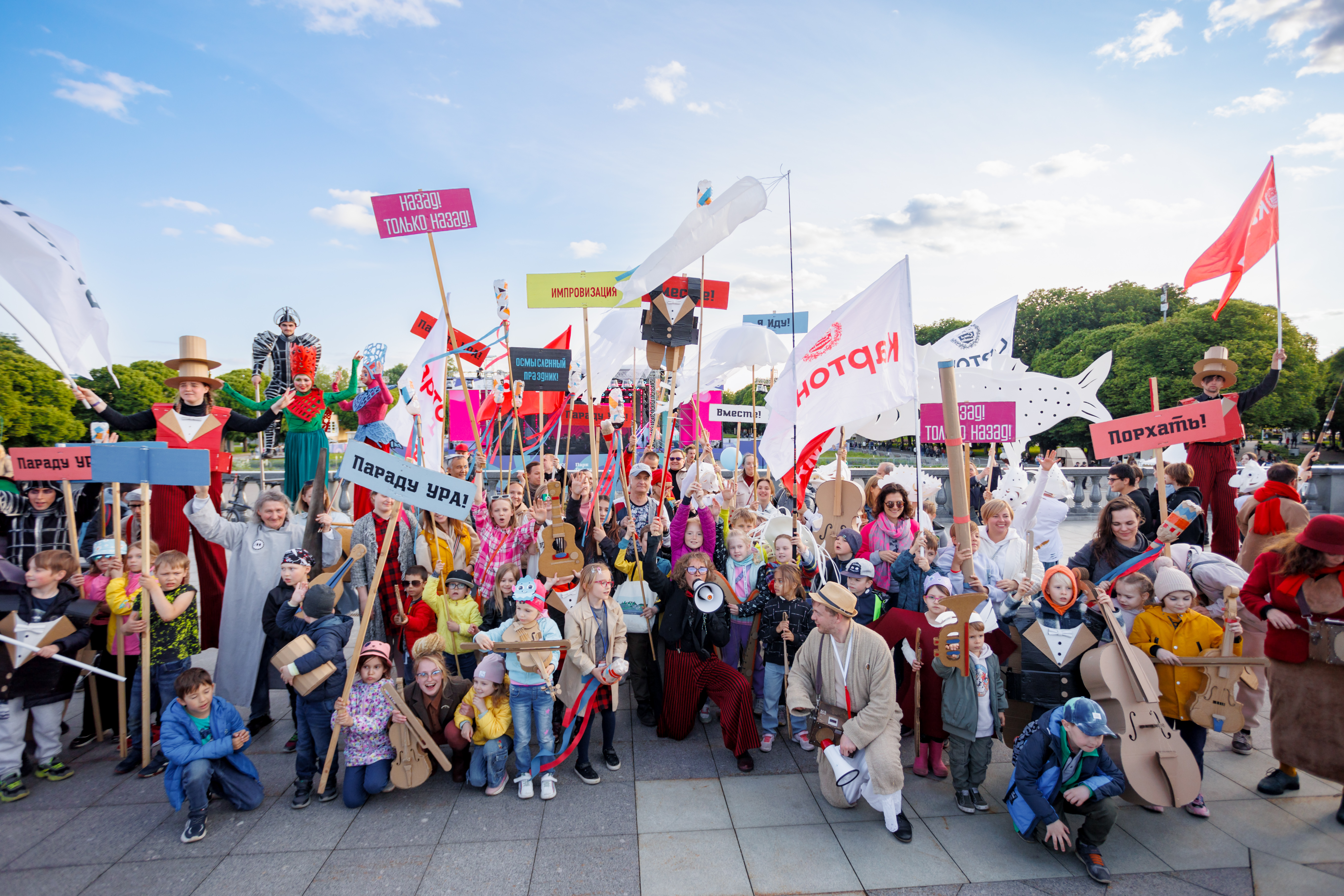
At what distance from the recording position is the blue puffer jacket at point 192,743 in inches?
151

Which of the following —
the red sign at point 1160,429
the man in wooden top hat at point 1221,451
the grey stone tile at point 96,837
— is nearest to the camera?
the grey stone tile at point 96,837

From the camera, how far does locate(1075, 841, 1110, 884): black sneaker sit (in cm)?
335

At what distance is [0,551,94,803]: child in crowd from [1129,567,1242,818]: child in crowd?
280 inches

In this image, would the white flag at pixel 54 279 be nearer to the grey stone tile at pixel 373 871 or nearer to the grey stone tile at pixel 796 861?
the grey stone tile at pixel 373 871

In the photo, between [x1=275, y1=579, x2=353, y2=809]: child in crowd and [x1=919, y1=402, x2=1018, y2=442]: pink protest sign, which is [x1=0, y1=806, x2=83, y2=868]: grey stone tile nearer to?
[x1=275, y1=579, x2=353, y2=809]: child in crowd

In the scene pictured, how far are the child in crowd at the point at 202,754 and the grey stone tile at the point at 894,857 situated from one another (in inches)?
147

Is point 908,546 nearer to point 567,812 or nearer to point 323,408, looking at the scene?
point 567,812

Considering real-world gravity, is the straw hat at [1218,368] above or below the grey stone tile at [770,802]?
above

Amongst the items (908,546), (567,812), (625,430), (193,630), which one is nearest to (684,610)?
(567,812)

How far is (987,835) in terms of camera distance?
147 inches

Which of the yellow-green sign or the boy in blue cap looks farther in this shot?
the yellow-green sign

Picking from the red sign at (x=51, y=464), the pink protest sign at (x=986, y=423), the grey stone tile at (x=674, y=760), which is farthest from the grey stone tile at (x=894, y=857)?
the red sign at (x=51, y=464)

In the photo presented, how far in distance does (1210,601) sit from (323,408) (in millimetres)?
7890

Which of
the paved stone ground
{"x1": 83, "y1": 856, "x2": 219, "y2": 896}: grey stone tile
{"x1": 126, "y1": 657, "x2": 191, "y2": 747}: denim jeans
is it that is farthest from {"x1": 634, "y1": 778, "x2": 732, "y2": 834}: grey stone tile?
{"x1": 126, "y1": 657, "x2": 191, "y2": 747}: denim jeans
